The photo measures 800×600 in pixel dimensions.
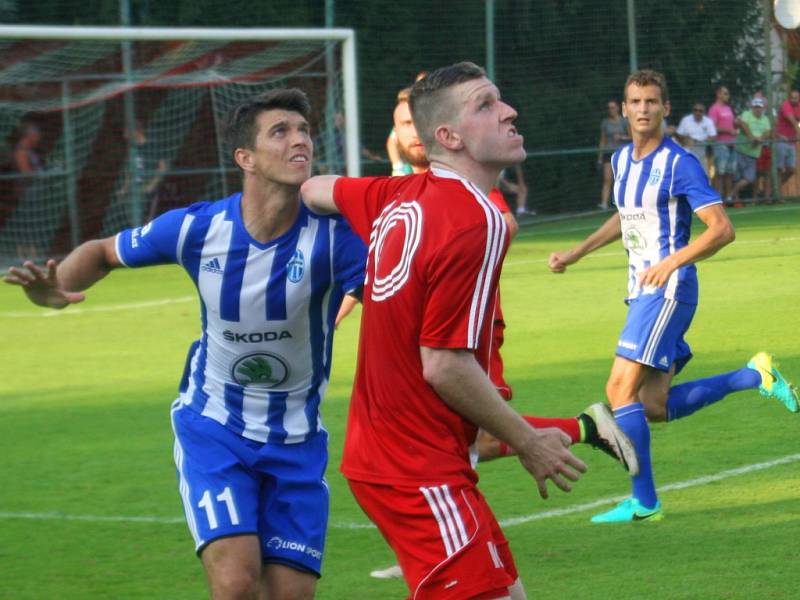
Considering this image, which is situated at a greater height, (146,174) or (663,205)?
(663,205)

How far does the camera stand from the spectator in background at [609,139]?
82.7 feet

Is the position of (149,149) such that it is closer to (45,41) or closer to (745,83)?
(45,41)

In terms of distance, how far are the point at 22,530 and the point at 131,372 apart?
15.2ft

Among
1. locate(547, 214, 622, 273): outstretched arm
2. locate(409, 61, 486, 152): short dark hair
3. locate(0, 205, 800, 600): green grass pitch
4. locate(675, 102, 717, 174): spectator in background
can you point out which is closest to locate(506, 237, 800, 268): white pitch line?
locate(0, 205, 800, 600): green grass pitch

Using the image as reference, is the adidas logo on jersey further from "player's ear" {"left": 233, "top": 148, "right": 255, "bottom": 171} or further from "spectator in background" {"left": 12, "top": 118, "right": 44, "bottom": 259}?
"spectator in background" {"left": 12, "top": 118, "right": 44, "bottom": 259}

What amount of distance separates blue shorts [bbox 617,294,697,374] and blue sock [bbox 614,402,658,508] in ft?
0.98

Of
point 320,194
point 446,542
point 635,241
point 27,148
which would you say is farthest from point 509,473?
point 27,148

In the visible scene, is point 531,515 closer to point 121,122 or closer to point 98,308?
point 98,308

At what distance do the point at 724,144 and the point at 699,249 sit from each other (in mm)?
19192

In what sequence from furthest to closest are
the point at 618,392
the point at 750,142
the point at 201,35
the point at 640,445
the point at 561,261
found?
the point at 750,142 < the point at 201,35 < the point at 561,261 < the point at 618,392 < the point at 640,445

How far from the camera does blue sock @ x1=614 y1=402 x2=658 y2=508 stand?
274 inches

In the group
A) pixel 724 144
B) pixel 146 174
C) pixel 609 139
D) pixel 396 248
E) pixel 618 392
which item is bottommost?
pixel 724 144

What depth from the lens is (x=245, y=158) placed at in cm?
515

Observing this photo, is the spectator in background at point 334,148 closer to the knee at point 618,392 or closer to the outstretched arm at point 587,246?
the outstretched arm at point 587,246
